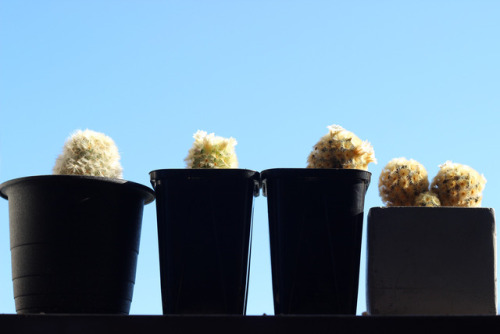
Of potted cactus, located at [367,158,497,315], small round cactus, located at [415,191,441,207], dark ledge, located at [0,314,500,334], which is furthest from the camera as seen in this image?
small round cactus, located at [415,191,441,207]

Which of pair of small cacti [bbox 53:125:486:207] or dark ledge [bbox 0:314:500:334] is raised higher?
pair of small cacti [bbox 53:125:486:207]

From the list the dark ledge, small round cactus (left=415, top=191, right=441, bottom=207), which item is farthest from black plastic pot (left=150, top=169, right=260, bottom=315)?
small round cactus (left=415, top=191, right=441, bottom=207)

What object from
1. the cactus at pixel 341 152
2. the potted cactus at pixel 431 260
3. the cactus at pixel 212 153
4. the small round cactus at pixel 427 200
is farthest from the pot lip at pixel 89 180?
the small round cactus at pixel 427 200

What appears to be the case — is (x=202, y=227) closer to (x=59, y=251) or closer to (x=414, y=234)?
(x=59, y=251)

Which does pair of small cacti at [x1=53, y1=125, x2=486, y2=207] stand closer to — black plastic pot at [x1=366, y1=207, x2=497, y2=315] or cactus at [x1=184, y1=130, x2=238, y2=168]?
cactus at [x1=184, y1=130, x2=238, y2=168]

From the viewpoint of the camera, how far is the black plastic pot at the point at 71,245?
5.41ft

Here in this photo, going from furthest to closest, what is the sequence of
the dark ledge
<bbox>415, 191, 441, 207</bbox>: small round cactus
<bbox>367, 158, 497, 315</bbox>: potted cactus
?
<bbox>415, 191, 441, 207</bbox>: small round cactus → <bbox>367, 158, 497, 315</bbox>: potted cactus → the dark ledge

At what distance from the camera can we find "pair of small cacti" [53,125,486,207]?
1.76 m

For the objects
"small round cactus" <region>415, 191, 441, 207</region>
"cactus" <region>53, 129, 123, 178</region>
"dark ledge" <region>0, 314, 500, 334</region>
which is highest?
"cactus" <region>53, 129, 123, 178</region>

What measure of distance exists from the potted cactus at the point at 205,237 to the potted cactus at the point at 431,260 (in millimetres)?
313

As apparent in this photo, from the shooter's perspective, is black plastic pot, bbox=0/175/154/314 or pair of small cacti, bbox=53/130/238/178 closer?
black plastic pot, bbox=0/175/154/314

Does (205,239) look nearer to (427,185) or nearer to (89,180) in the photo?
(89,180)

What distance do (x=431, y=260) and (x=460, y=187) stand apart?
0.25m

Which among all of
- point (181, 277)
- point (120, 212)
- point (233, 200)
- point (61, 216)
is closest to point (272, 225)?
point (233, 200)
